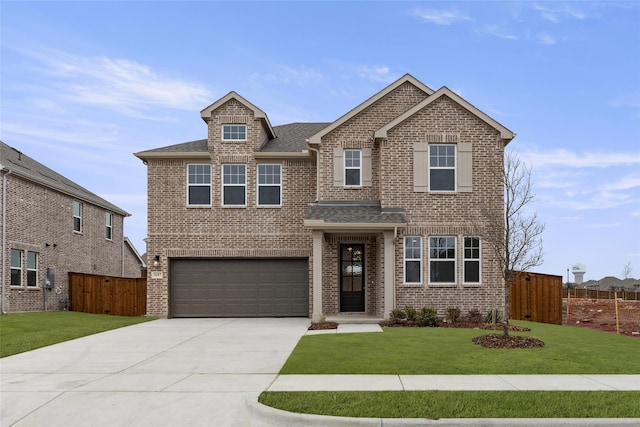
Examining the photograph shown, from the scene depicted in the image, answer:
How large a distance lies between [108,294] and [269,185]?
345 inches

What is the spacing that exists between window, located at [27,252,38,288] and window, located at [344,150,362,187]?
1395 centimetres

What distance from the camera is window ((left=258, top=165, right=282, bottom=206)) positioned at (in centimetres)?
2045

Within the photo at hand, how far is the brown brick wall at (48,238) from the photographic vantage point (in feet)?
70.7

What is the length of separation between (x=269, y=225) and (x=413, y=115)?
6649 mm

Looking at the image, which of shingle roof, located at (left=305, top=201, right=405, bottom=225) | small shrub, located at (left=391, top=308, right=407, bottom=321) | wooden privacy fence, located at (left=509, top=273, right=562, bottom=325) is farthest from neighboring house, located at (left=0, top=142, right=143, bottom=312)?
wooden privacy fence, located at (left=509, top=273, right=562, bottom=325)

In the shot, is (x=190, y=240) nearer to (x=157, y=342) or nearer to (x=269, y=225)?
(x=269, y=225)

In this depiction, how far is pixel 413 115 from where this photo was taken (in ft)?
60.2

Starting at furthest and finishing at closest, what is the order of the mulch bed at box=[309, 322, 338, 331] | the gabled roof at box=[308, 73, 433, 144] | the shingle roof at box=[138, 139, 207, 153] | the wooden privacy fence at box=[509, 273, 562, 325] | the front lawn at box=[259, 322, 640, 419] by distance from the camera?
1. the shingle roof at box=[138, 139, 207, 153]
2. the wooden privacy fence at box=[509, 273, 562, 325]
3. the gabled roof at box=[308, 73, 433, 144]
4. the mulch bed at box=[309, 322, 338, 331]
5. the front lawn at box=[259, 322, 640, 419]

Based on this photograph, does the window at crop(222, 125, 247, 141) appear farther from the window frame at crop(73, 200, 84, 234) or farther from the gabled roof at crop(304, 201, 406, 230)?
the window frame at crop(73, 200, 84, 234)

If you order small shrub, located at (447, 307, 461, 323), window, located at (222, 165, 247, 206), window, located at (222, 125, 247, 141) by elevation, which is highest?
window, located at (222, 125, 247, 141)

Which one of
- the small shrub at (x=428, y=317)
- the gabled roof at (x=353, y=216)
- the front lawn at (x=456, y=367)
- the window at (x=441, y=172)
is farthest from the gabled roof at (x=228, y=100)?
the front lawn at (x=456, y=367)

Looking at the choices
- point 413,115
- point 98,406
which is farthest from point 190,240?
point 98,406

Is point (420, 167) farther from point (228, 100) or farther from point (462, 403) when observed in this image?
point (462, 403)

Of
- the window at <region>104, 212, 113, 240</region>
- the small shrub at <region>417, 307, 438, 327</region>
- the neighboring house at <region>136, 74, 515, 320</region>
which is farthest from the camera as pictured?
the window at <region>104, 212, 113, 240</region>
